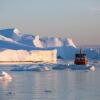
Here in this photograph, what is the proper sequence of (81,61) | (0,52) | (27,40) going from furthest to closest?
(27,40)
(0,52)
(81,61)

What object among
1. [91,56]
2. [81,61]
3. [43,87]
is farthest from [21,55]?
[43,87]

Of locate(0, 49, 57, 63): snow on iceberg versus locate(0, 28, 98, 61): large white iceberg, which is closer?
locate(0, 49, 57, 63): snow on iceberg

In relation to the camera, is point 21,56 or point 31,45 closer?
point 21,56

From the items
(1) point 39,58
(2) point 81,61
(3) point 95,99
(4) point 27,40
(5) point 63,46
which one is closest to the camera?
(3) point 95,99

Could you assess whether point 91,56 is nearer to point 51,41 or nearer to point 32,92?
point 51,41

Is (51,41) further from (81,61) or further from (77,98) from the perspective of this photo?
(77,98)

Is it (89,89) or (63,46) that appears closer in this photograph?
(89,89)

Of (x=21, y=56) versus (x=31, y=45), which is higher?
(x=31, y=45)

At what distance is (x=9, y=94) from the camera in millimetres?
9977

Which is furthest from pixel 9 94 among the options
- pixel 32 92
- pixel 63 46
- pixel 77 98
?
pixel 63 46

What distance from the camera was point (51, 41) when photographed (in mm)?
54688

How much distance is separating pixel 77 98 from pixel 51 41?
45.3 meters

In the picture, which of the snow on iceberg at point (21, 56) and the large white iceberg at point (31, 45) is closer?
the snow on iceberg at point (21, 56)

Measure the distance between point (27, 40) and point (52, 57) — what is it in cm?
846
